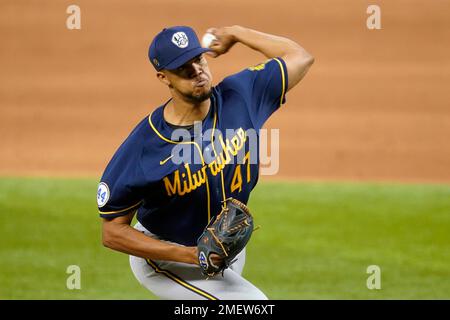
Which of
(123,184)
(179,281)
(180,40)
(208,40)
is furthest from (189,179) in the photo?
(208,40)

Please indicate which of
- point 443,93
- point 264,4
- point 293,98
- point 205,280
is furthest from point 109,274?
point 264,4

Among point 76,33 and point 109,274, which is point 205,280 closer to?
point 109,274

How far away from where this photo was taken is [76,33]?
1680 cm

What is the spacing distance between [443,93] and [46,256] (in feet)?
25.7

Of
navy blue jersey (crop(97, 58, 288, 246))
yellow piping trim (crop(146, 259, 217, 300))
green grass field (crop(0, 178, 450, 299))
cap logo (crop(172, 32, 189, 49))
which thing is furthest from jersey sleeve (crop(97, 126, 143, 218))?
green grass field (crop(0, 178, 450, 299))

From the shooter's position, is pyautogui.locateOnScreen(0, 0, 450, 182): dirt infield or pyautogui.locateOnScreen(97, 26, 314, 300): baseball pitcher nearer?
pyautogui.locateOnScreen(97, 26, 314, 300): baseball pitcher

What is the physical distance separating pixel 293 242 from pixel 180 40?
17.5 ft

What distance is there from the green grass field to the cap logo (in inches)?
148

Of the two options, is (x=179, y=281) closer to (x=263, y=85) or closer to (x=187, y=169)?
(x=187, y=169)

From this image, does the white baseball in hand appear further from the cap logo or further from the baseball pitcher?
the cap logo

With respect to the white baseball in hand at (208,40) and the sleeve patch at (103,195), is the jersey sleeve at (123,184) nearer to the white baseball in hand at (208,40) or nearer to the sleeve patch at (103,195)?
the sleeve patch at (103,195)

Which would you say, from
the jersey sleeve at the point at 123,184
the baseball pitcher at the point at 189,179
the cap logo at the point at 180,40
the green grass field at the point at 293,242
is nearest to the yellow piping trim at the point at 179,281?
the baseball pitcher at the point at 189,179

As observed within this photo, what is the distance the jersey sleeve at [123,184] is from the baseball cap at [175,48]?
→ 19.5 inches

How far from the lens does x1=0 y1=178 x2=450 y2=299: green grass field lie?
8.88 m
